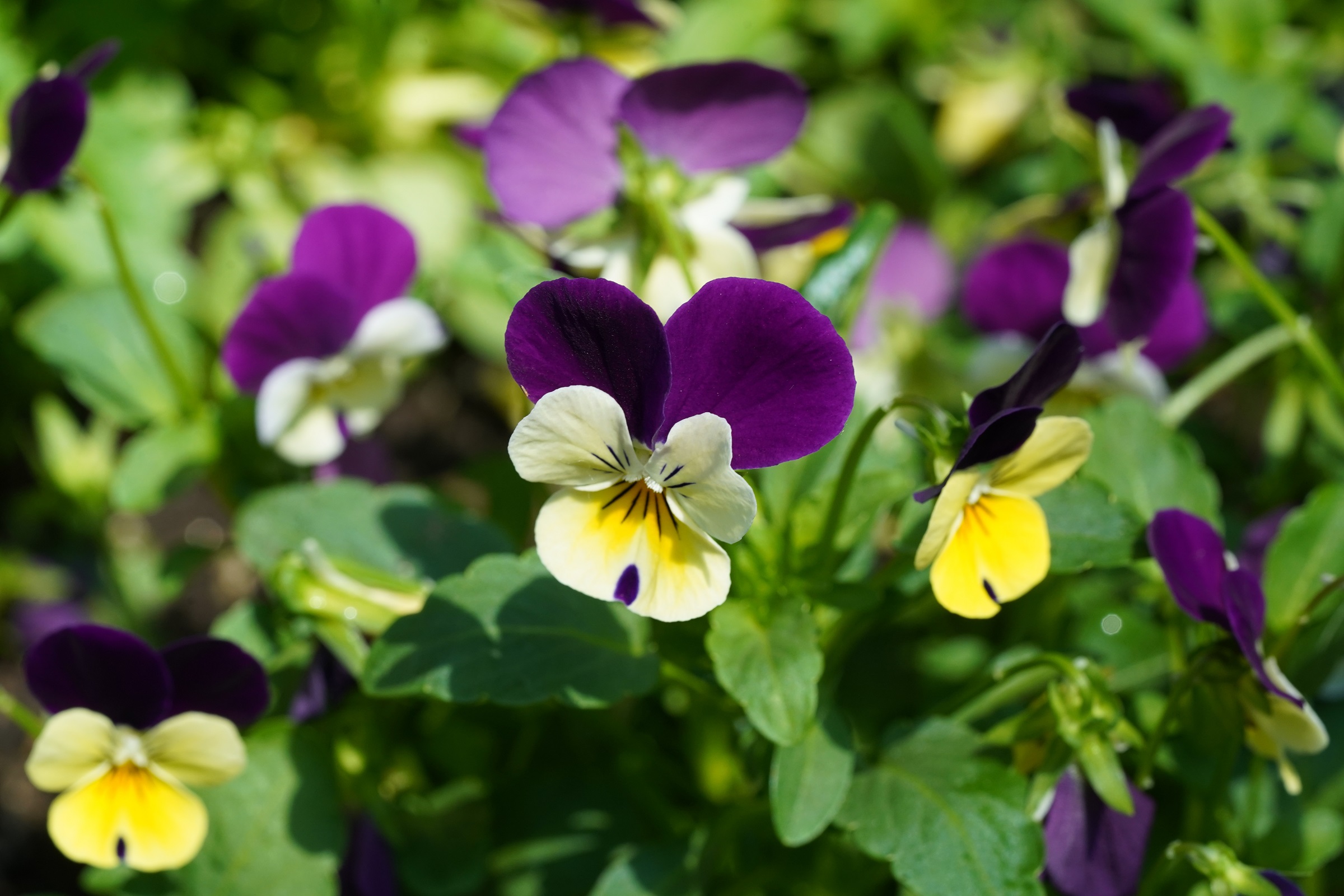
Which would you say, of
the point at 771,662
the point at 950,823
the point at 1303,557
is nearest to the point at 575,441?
the point at 771,662

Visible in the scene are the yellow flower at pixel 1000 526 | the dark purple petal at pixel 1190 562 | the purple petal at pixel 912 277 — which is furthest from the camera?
the purple petal at pixel 912 277

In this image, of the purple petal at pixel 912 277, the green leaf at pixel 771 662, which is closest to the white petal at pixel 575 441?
the green leaf at pixel 771 662

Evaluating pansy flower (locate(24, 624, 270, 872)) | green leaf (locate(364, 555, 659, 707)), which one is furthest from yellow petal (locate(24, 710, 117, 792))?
green leaf (locate(364, 555, 659, 707))

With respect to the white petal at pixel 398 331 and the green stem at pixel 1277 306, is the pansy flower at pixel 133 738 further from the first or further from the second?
the green stem at pixel 1277 306

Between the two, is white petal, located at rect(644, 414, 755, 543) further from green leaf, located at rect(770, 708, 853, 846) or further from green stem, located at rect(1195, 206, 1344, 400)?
green stem, located at rect(1195, 206, 1344, 400)

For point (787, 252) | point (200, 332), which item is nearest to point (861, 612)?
point (787, 252)

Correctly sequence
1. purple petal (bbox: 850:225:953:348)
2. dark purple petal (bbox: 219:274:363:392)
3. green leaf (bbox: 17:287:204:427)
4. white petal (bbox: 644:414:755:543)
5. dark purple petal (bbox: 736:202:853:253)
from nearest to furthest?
white petal (bbox: 644:414:755:543), dark purple petal (bbox: 219:274:363:392), dark purple petal (bbox: 736:202:853:253), green leaf (bbox: 17:287:204:427), purple petal (bbox: 850:225:953:348)

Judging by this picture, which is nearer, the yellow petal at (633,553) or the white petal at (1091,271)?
the yellow petal at (633,553)

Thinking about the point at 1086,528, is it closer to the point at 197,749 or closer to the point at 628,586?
the point at 628,586

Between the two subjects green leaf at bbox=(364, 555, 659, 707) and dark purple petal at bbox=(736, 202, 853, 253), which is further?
dark purple petal at bbox=(736, 202, 853, 253)

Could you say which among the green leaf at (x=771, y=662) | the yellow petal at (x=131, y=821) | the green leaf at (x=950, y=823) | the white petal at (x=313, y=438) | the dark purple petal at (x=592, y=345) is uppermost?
the dark purple petal at (x=592, y=345)
